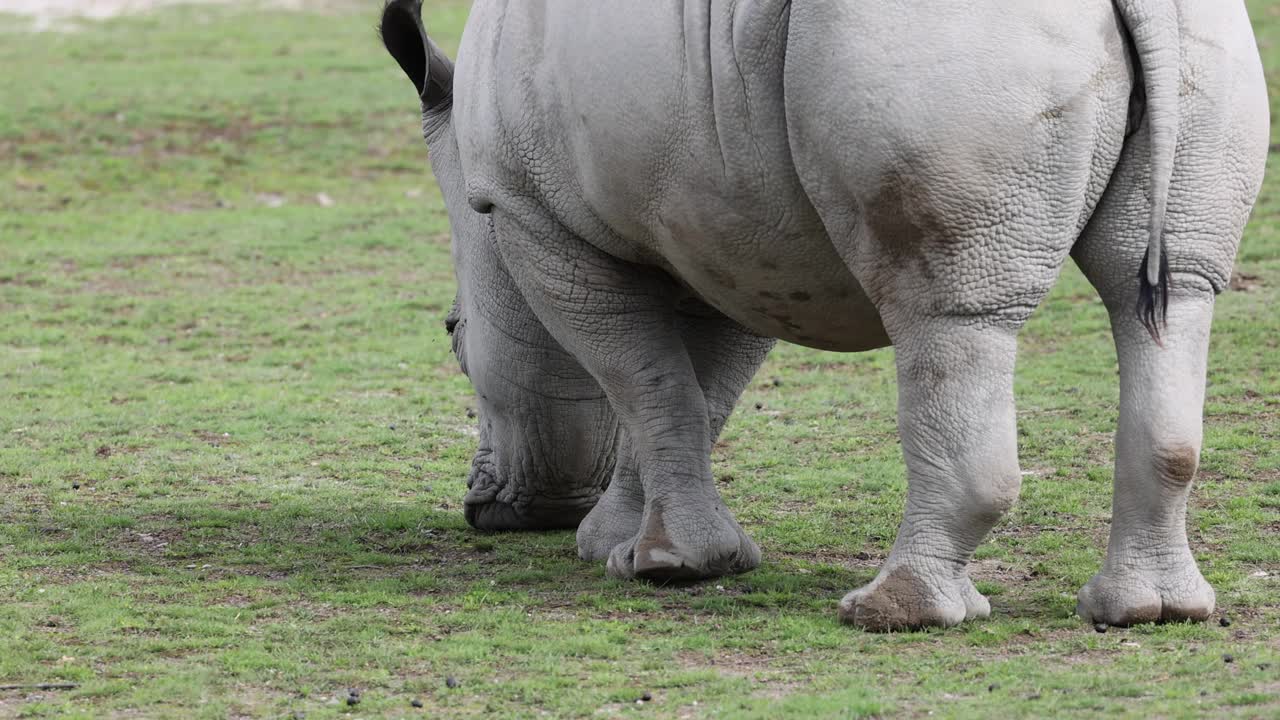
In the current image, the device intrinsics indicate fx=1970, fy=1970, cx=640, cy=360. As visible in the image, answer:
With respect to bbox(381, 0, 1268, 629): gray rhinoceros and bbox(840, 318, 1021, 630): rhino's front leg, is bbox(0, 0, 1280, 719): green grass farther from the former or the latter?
bbox(381, 0, 1268, 629): gray rhinoceros

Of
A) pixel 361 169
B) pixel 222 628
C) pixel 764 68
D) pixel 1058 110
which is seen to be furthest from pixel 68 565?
pixel 361 169

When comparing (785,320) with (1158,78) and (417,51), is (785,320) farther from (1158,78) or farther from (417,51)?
(417,51)

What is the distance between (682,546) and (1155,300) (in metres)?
1.83

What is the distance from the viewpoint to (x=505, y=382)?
7.04 m

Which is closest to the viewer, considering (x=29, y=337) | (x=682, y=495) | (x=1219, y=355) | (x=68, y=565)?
(x=682, y=495)

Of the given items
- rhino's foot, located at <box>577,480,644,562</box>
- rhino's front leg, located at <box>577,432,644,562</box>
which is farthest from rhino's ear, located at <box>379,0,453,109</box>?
rhino's foot, located at <box>577,480,644,562</box>

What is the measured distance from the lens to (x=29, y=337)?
1216cm

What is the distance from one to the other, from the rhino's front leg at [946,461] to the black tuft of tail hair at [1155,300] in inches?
13.6

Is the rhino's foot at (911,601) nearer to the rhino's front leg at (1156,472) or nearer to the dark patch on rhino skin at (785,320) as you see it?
the rhino's front leg at (1156,472)

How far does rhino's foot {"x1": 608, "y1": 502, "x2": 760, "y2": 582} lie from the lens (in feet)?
20.5

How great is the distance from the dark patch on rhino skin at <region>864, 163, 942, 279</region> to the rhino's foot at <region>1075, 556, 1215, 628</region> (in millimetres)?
1044

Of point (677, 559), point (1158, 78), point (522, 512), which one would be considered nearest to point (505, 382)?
point (522, 512)

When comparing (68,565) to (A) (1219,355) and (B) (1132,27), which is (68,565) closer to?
(B) (1132,27)

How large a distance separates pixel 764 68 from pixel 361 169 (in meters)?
13.3
